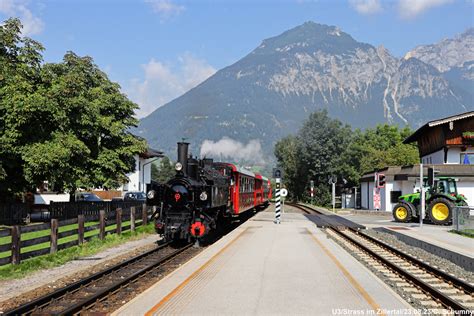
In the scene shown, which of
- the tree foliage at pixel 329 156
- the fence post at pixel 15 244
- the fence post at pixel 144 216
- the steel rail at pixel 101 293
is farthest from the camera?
the tree foliage at pixel 329 156

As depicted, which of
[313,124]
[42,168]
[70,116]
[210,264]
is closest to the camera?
[210,264]

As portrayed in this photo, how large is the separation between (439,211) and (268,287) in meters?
19.5

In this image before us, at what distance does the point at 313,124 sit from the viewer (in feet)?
219

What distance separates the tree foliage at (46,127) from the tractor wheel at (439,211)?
17584mm

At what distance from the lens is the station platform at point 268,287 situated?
317 inches

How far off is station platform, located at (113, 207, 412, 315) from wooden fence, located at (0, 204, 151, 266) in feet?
13.4

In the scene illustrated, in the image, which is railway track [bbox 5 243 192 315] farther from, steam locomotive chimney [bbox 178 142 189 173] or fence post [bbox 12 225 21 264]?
steam locomotive chimney [bbox 178 142 189 173]

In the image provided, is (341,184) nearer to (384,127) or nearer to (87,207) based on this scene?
(384,127)

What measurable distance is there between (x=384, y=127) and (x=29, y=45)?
79437 mm

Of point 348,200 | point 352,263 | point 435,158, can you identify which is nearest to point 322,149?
point 348,200

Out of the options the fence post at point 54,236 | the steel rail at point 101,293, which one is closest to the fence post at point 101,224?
the fence post at point 54,236

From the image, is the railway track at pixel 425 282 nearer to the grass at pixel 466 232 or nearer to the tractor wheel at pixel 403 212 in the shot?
the grass at pixel 466 232

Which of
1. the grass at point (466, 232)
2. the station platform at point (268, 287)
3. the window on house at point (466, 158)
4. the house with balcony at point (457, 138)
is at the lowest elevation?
the station platform at point (268, 287)

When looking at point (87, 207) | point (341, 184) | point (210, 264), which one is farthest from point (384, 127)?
point (210, 264)
